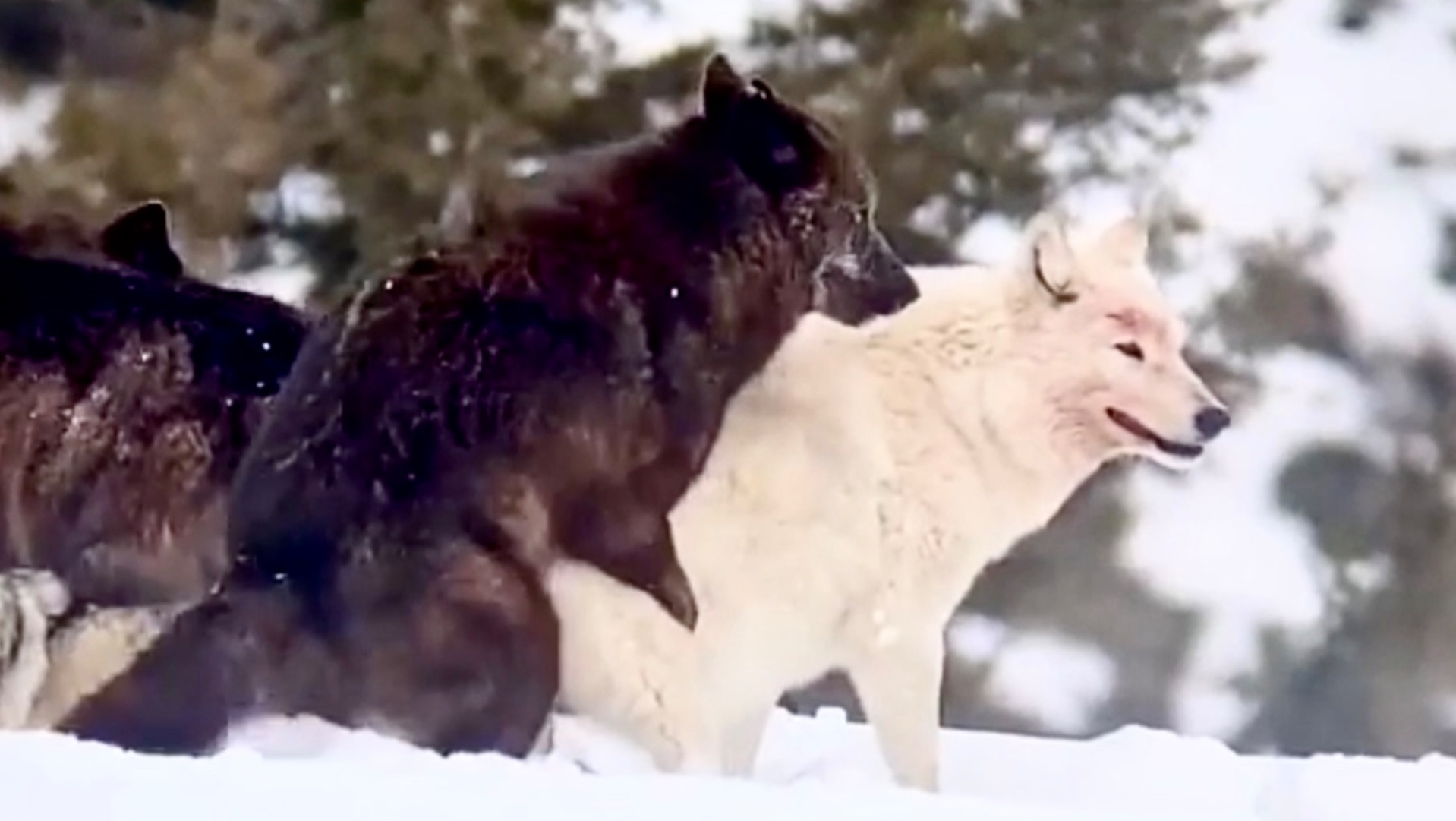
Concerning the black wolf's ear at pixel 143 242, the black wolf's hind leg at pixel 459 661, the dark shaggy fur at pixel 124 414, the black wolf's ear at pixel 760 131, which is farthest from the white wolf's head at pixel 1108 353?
the black wolf's ear at pixel 143 242

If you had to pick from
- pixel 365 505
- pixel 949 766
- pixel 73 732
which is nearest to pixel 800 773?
pixel 949 766

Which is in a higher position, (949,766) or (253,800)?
(253,800)

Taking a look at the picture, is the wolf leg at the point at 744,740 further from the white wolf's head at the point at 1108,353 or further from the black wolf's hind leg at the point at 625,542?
the white wolf's head at the point at 1108,353

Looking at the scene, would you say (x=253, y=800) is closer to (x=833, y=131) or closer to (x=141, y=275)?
(x=141, y=275)

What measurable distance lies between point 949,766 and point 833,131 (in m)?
0.46

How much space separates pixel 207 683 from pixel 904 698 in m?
0.45

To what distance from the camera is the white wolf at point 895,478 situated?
4.89 feet

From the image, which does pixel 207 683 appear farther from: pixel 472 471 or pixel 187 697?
pixel 472 471

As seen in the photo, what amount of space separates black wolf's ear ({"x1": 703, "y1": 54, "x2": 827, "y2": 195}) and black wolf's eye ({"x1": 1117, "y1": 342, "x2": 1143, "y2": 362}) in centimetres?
24

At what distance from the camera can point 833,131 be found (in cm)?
162

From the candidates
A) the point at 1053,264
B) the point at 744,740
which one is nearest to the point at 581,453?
the point at 744,740

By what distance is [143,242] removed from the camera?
167 cm

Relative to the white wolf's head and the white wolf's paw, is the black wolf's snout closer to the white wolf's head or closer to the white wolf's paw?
the white wolf's head

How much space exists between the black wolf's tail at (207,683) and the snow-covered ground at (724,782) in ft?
0.07
